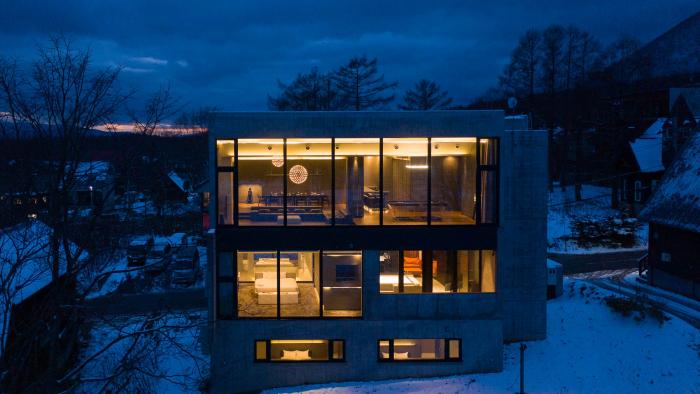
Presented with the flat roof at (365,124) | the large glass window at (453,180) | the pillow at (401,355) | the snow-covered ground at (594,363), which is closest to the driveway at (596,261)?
the snow-covered ground at (594,363)

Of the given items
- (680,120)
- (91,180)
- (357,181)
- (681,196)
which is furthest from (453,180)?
(680,120)

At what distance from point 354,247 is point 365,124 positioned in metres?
3.18

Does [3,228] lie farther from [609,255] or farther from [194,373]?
[609,255]

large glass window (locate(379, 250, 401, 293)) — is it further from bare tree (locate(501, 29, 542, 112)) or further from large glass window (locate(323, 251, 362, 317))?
bare tree (locate(501, 29, 542, 112))

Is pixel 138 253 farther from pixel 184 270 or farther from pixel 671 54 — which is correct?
pixel 671 54

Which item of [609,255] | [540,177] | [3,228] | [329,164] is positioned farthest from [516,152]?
[609,255]

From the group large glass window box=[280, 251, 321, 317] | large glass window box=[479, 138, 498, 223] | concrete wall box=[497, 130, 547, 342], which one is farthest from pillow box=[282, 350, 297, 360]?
large glass window box=[479, 138, 498, 223]

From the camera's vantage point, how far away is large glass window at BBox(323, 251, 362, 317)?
15.7 metres

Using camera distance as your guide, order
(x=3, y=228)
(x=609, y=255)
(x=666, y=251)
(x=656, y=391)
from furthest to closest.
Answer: (x=609, y=255) < (x=666, y=251) < (x=656, y=391) < (x=3, y=228)

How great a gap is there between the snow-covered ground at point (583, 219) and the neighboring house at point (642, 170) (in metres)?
1.70

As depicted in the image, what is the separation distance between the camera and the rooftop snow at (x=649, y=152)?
136 feet

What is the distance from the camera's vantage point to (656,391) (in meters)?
13.8

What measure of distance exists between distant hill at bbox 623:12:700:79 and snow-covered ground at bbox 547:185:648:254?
83.6 feet

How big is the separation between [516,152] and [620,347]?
5.81 meters
